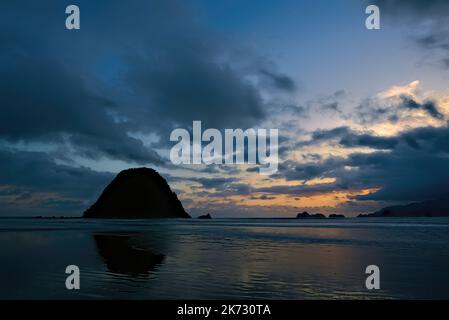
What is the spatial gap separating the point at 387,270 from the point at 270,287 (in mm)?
9777

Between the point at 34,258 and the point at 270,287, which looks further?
the point at 34,258

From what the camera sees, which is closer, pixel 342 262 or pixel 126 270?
pixel 126 270

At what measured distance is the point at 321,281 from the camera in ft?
64.2
